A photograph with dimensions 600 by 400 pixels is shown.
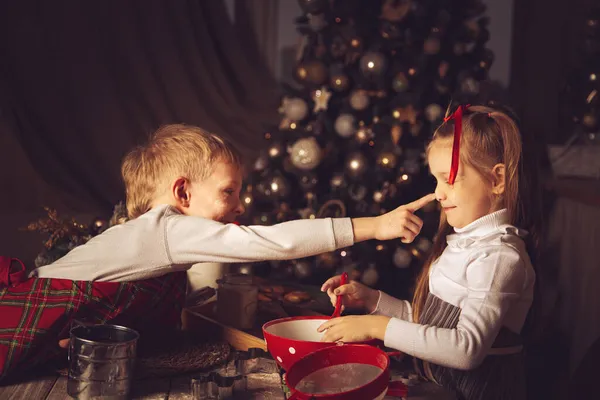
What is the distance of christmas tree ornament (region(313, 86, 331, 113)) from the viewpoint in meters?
3.44

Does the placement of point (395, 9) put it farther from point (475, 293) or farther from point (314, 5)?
point (475, 293)

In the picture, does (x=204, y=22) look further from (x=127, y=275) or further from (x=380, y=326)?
(x=380, y=326)

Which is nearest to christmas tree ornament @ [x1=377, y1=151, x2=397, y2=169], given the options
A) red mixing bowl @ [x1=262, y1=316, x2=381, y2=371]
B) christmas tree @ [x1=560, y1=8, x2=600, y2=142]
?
christmas tree @ [x1=560, y1=8, x2=600, y2=142]

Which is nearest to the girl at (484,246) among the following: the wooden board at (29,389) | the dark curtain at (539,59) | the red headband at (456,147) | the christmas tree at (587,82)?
the red headband at (456,147)

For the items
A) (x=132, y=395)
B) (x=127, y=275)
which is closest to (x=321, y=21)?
(x=127, y=275)

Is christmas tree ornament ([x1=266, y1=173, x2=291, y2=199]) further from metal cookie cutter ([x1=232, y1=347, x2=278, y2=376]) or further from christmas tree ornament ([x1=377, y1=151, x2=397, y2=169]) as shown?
metal cookie cutter ([x1=232, y1=347, x2=278, y2=376])

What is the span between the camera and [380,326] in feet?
4.28

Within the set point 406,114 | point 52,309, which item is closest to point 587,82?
point 406,114

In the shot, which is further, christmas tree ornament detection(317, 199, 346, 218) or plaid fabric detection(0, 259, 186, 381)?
christmas tree ornament detection(317, 199, 346, 218)

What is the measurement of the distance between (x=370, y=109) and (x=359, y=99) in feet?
0.42

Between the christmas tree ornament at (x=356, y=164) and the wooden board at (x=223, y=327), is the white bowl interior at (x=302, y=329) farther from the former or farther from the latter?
the christmas tree ornament at (x=356, y=164)

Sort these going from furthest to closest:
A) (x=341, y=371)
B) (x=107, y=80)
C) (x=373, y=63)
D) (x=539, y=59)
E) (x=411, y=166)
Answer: (x=539, y=59) → (x=107, y=80) → (x=411, y=166) → (x=373, y=63) → (x=341, y=371)

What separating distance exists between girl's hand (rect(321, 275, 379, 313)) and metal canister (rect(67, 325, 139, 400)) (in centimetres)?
44

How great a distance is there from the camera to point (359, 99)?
3.34m
